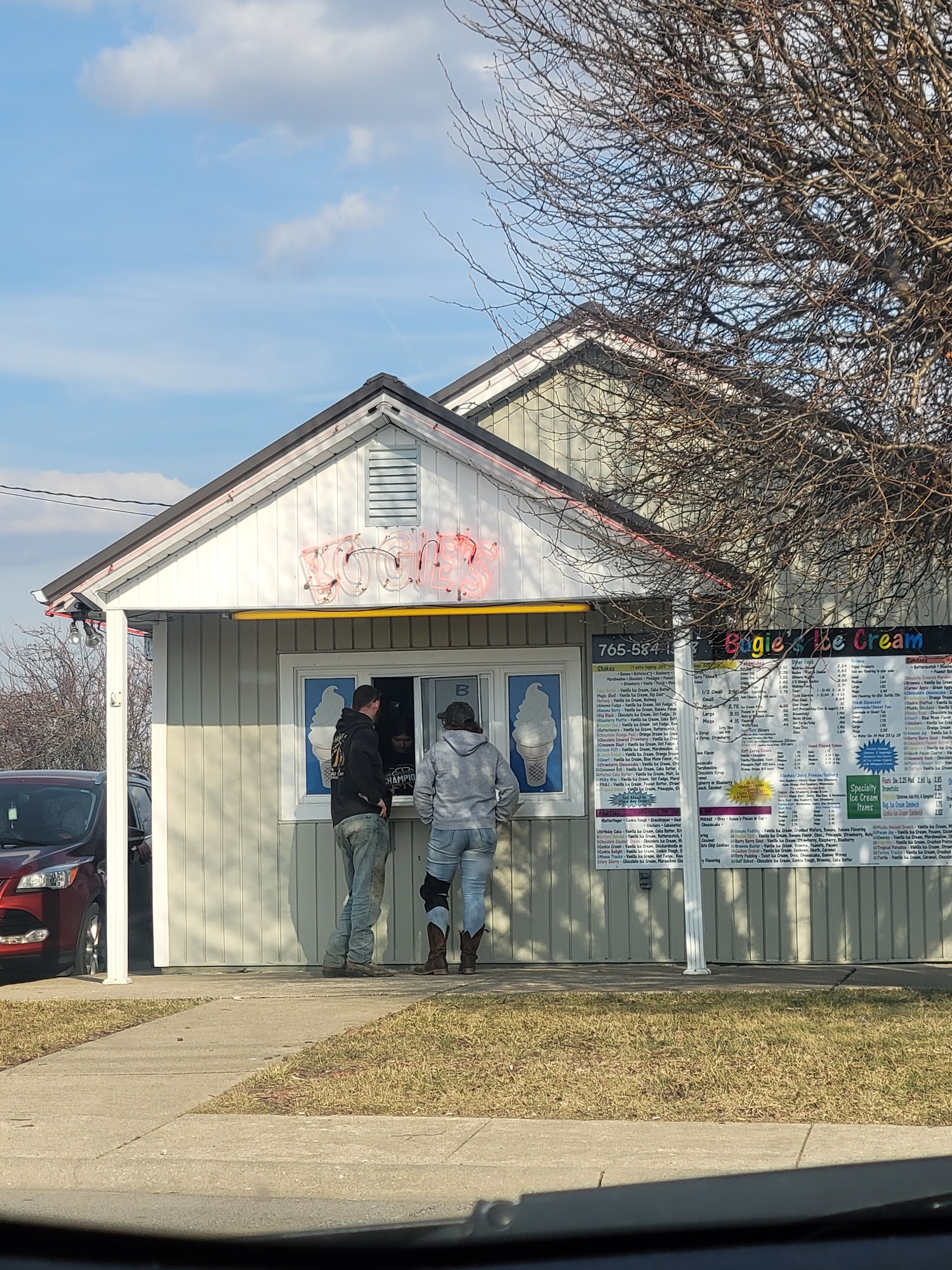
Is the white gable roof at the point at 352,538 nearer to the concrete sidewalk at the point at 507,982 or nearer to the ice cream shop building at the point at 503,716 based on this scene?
the ice cream shop building at the point at 503,716

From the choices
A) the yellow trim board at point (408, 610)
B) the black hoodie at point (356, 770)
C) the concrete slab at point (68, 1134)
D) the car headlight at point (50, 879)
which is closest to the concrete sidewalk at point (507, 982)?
the car headlight at point (50, 879)

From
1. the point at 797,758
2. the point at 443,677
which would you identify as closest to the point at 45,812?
the point at 443,677

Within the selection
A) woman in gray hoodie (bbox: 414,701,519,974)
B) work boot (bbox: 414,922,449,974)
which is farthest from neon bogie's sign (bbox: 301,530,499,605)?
work boot (bbox: 414,922,449,974)

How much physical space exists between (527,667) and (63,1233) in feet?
26.5

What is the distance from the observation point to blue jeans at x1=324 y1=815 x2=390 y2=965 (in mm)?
10477

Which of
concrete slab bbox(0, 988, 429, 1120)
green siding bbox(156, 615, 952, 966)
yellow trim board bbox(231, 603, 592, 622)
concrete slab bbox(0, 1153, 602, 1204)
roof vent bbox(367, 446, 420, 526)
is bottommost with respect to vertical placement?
concrete slab bbox(0, 988, 429, 1120)

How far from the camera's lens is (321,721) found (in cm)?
1140

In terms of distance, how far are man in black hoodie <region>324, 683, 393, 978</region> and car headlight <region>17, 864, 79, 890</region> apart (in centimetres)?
224

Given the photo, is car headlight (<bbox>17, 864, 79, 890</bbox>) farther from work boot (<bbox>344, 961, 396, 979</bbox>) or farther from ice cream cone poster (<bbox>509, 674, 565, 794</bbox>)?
ice cream cone poster (<bbox>509, 674, 565, 794</bbox>)

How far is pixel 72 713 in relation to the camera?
36.2 meters

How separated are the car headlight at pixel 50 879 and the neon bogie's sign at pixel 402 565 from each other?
10.7 feet

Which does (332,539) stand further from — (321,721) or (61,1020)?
(61,1020)

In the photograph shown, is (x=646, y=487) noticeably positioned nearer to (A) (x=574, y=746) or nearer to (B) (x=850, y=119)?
(B) (x=850, y=119)

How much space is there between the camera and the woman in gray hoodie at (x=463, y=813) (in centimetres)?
1040
